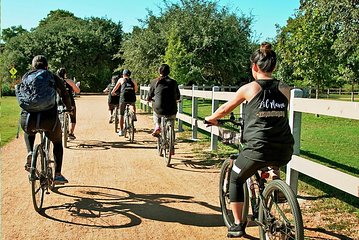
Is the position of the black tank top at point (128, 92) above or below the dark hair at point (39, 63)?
below

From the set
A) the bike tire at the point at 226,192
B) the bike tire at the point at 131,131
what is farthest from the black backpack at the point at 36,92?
the bike tire at the point at 131,131

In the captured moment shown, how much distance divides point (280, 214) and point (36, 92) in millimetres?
3422

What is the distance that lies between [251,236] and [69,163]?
506 cm

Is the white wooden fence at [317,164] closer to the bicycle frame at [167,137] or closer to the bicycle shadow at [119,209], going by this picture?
the bicycle shadow at [119,209]

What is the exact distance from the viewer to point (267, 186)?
3889mm

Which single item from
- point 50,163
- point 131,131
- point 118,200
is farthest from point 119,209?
point 131,131

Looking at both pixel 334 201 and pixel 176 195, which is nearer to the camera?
pixel 334 201

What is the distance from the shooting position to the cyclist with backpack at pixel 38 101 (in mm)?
5395

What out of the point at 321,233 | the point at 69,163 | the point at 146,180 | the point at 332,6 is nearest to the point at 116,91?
the point at 69,163

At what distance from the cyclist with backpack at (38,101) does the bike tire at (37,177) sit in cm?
13

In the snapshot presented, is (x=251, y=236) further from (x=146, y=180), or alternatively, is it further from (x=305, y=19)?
(x=305, y=19)

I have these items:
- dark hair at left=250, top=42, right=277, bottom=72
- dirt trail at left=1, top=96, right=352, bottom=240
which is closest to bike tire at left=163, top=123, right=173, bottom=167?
dirt trail at left=1, top=96, right=352, bottom=240

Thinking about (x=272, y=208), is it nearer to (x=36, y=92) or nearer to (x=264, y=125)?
(x=264, y=125)

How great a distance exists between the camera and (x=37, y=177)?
5.46 meters
